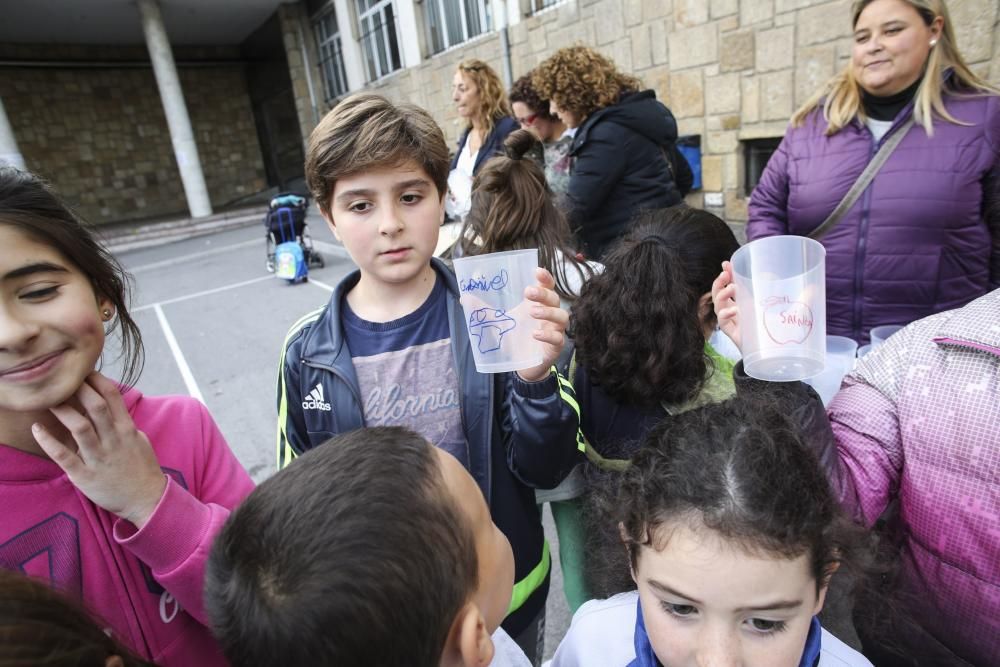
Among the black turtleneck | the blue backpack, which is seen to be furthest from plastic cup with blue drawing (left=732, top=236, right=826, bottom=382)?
the blue backpack

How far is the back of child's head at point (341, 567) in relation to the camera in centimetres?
65

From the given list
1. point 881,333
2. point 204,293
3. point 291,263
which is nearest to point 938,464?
point 881,333

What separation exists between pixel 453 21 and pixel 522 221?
9.01m

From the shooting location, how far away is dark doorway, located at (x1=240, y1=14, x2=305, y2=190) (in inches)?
739

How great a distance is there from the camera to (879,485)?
1.11m

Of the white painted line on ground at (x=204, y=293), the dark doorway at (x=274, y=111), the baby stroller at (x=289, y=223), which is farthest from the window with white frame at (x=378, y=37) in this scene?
the dark doorway at (x=274, y=111)

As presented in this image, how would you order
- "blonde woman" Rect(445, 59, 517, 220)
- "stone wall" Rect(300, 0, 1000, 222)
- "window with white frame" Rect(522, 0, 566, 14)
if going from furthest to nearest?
1. "window with white frame" Rect(522, 0, 566, 14)
2. "stone wall" Rect(300, 0, 1000, 222)
3. "blonde woman" Rect(445, 59, 517, 220)

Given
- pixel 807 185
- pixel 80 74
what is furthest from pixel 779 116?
pixel 80 74

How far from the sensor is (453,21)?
9477mm

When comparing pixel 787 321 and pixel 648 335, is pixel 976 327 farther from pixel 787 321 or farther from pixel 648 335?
pixel 648 335

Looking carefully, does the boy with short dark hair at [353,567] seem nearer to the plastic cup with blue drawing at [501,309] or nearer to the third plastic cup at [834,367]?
the plastic cup with blue drawing at [501,309]

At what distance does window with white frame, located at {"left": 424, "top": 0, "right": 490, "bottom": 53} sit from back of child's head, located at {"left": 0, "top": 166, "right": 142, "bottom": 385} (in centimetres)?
871

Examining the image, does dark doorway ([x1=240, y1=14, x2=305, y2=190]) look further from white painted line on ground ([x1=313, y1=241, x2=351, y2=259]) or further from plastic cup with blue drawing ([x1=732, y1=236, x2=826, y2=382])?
plastic cup with blue drawing ([x1=732, y1=236, x2=826, y2=382])

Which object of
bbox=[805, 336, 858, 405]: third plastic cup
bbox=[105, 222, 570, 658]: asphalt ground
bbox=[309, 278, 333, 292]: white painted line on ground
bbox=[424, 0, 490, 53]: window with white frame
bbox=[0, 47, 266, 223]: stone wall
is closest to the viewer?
bbox=[805, 336, 858, 405]: third plastic cup
